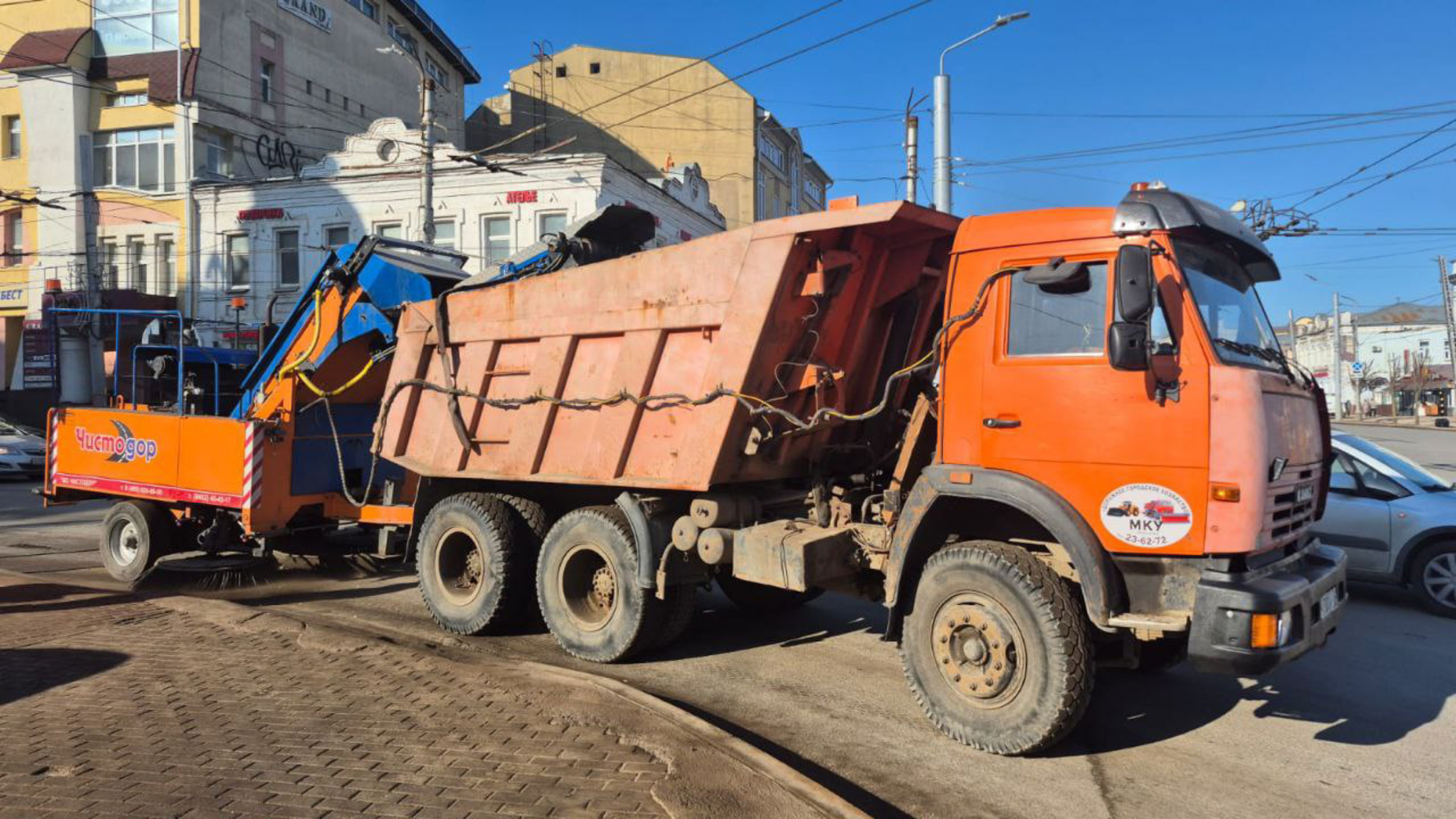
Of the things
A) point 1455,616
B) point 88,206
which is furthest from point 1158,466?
point 88,206

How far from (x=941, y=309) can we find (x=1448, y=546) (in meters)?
5.53

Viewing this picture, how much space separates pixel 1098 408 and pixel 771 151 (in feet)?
133

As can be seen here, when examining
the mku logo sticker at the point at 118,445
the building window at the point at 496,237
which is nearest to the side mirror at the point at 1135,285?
the mku logo sticker at the point at 118,445

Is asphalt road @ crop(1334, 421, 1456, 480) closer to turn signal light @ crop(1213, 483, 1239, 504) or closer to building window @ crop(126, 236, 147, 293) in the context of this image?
turn signal light @ crop(1213, 483, 1239, 504)

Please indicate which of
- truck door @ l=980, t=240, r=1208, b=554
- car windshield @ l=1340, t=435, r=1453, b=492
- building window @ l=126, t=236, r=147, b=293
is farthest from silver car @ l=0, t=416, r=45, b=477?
car windshield @ l=1340, t=435, r=1453, b=492

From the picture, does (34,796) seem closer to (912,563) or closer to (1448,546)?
(912,563)

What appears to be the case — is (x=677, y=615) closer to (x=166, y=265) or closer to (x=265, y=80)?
(x=166, y=265)

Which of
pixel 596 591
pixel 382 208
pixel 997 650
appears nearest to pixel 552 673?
pixel 596 591

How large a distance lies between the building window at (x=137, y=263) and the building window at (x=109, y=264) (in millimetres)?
491

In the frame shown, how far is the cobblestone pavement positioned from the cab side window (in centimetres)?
288

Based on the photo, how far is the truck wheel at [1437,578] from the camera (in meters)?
7.63

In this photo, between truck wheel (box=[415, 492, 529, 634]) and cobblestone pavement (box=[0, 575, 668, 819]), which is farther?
truck wheel (box=[415, 492, 529, 634])

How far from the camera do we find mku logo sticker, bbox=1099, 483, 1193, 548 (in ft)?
13.5

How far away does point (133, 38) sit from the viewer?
92.1 ft
